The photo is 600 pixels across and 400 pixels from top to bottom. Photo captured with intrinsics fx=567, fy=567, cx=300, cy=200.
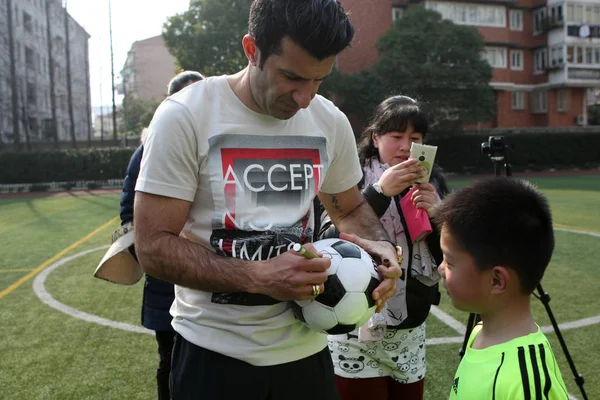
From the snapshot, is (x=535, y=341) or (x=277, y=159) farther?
(x=277, y=159)

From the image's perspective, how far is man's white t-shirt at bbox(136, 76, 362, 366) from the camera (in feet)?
6.28

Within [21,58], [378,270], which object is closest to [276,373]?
[378,270]

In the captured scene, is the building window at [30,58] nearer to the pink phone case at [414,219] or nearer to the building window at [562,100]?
the building window at [562,100]

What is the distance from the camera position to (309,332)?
87.8 inches

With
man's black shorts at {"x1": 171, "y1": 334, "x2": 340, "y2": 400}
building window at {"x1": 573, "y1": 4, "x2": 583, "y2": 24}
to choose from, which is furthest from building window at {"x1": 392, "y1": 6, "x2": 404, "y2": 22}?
man's black shorts at {"x1": 171, "y1": 334, "x2": 340, "y2": 400}

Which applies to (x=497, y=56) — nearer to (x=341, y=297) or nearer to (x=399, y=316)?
(x=399, y=316)

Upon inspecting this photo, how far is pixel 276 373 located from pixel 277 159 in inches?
31.3

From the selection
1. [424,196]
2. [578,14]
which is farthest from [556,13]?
[424,196]

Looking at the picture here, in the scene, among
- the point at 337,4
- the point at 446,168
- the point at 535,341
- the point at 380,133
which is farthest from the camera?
the point at 446,168

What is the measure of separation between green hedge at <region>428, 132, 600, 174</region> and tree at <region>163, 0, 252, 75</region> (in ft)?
42.7

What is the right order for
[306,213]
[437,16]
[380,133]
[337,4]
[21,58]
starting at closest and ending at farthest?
[337,4]
[306,213]
[380,133]
[437,16]
[21,58]

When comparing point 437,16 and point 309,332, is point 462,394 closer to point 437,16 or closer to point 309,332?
point 309,332

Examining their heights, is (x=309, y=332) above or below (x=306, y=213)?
below

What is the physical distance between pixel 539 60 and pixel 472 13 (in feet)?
27.4
